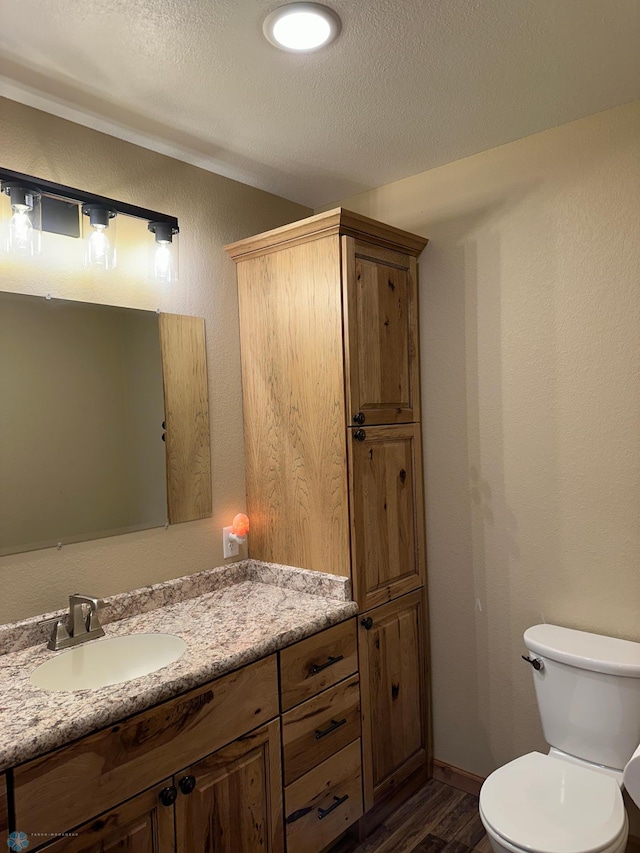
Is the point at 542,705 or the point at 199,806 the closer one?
the point at 199,806

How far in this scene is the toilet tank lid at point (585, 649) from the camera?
5.97ft

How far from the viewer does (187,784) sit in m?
1.52

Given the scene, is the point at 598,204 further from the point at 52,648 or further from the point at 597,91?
the point at 52,648

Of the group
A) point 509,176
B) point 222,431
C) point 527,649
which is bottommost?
point 527,649

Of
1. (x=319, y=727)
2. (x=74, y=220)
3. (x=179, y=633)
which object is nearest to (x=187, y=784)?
(x=179, y=633)

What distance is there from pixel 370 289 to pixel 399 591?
3.72ft

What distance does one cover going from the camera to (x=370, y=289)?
219 cm

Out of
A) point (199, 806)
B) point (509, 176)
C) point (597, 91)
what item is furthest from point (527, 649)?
point (597, 91)

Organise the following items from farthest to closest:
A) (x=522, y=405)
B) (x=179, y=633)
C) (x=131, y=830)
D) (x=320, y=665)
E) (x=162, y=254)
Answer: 1. (x=522, y=405)
2. (x=162, y=254)
3. (x=320, y=665)
4. (x=179, y=633)
5. (x=131, y=830)

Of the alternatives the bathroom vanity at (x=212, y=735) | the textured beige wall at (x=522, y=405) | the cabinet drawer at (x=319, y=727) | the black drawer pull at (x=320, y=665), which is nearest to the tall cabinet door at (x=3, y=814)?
the bathroom vanity at (x=212, y=735)

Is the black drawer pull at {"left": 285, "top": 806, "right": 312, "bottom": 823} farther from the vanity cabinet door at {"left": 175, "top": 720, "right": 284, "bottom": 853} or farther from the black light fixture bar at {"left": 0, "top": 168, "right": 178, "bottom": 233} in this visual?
the black light fixture bar at {"left": 0, "top": 168, "right": 178, "bottom": 233}

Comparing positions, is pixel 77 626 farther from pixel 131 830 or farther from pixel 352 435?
pixel 352 435

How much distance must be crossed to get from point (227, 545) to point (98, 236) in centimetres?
120

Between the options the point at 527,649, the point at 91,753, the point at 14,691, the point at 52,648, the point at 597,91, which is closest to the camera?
Result: the point at 91,753
